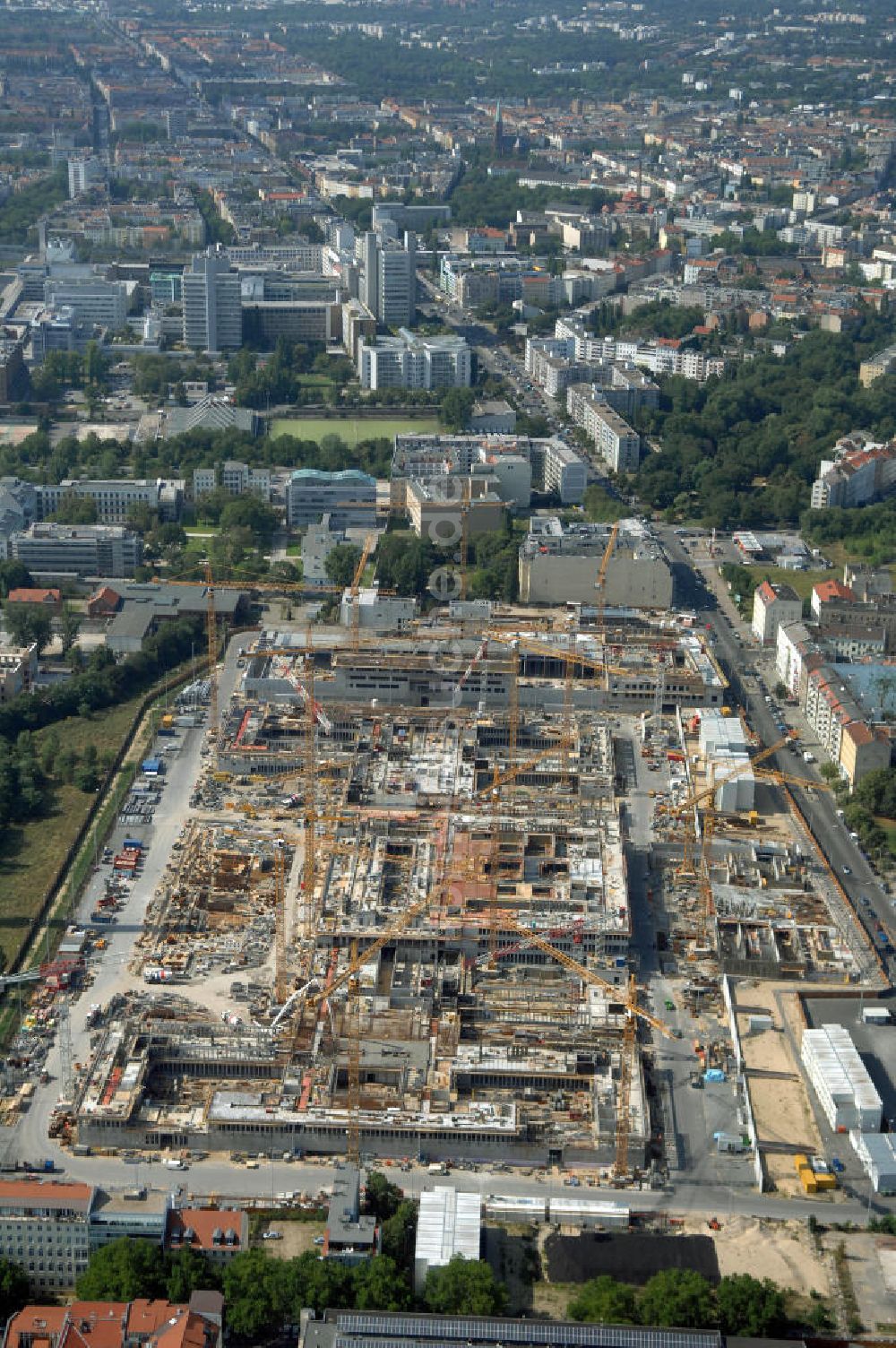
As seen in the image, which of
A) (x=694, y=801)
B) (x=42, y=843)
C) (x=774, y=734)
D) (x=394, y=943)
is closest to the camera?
(x=394, y=943)

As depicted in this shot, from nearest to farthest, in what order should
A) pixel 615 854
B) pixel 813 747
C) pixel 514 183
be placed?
pixel 615 854 → pixel 813 747 → pixel 514 183

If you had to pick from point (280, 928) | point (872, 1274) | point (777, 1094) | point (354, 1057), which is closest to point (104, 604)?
point (280, 928)

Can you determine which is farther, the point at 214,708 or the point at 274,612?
the point at 274,612

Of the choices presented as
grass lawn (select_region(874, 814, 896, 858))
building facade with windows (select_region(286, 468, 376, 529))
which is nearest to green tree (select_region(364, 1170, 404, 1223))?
grass lawn (select_region(874, 814, 896, 858))

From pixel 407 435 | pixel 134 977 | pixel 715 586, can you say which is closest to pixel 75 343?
pixel 407 435

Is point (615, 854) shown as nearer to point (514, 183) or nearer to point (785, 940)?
point (785, 940)

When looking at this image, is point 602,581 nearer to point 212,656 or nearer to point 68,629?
point 212,656
